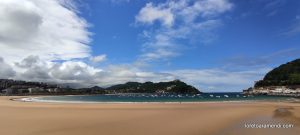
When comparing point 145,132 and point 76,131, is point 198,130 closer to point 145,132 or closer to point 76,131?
point 145,132

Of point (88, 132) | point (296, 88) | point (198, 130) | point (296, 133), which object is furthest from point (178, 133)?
point (296, 88)

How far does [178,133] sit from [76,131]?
494 cm

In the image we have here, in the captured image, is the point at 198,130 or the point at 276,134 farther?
the point at 198,130

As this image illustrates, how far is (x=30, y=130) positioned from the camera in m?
14.7

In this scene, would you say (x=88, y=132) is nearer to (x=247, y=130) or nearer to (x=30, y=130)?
(x=30, y=130)

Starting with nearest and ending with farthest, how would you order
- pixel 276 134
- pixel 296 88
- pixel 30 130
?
pixel 276 134 → pixel 30 130 → pixel 296 88

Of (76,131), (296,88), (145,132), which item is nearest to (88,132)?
(76,131)

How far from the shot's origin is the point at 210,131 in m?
14.9

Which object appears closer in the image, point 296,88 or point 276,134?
point 276,134

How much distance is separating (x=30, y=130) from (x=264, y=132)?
11297 mm

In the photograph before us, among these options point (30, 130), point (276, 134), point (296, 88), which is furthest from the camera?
point (296, 88)

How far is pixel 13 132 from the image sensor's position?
14.0 meters

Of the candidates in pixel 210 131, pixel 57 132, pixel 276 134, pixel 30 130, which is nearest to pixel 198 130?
pixel 210 131

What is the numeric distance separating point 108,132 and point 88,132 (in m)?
0.96
